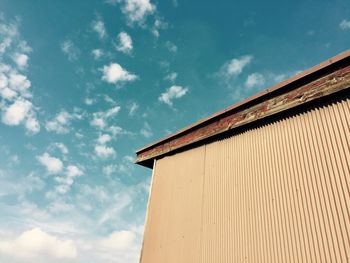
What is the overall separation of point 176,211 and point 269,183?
266 cm

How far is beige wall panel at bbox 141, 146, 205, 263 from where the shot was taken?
581 centimetres

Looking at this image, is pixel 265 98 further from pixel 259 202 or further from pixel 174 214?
pixel 174 214

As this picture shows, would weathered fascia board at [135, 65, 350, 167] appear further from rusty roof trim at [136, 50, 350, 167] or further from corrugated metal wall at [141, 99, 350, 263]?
corrugated metal wall at [141, 99, 350, 263]

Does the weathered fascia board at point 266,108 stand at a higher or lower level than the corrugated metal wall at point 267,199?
higher

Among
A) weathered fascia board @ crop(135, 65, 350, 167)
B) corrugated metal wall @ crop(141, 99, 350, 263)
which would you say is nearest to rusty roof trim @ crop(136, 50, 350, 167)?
weathered fascia board @ crop(135, 65, 350, 167)

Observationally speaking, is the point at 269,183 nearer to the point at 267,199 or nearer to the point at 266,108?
the point at 267,199

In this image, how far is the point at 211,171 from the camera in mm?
6090

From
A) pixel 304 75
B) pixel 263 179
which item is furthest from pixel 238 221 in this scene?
pixel 304 75

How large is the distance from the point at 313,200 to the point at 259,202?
98cm

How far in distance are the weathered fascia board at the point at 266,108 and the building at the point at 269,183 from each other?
0.02 metres

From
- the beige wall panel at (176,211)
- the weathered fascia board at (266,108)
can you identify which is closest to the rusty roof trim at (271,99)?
the weathered fascia board at (266,108)

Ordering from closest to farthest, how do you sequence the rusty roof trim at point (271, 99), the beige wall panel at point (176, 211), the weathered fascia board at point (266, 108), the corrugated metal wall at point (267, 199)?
the corrugated metal wall at point (267, 199) < the weathered fascia board at point (266, 108) < the rusty roof trim at point (271, 99) < the beige wall panel at point (176, 211)

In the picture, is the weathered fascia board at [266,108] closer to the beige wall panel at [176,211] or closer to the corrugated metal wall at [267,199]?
the corrugated metal wall at [267,199]

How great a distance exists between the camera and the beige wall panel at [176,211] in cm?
581
